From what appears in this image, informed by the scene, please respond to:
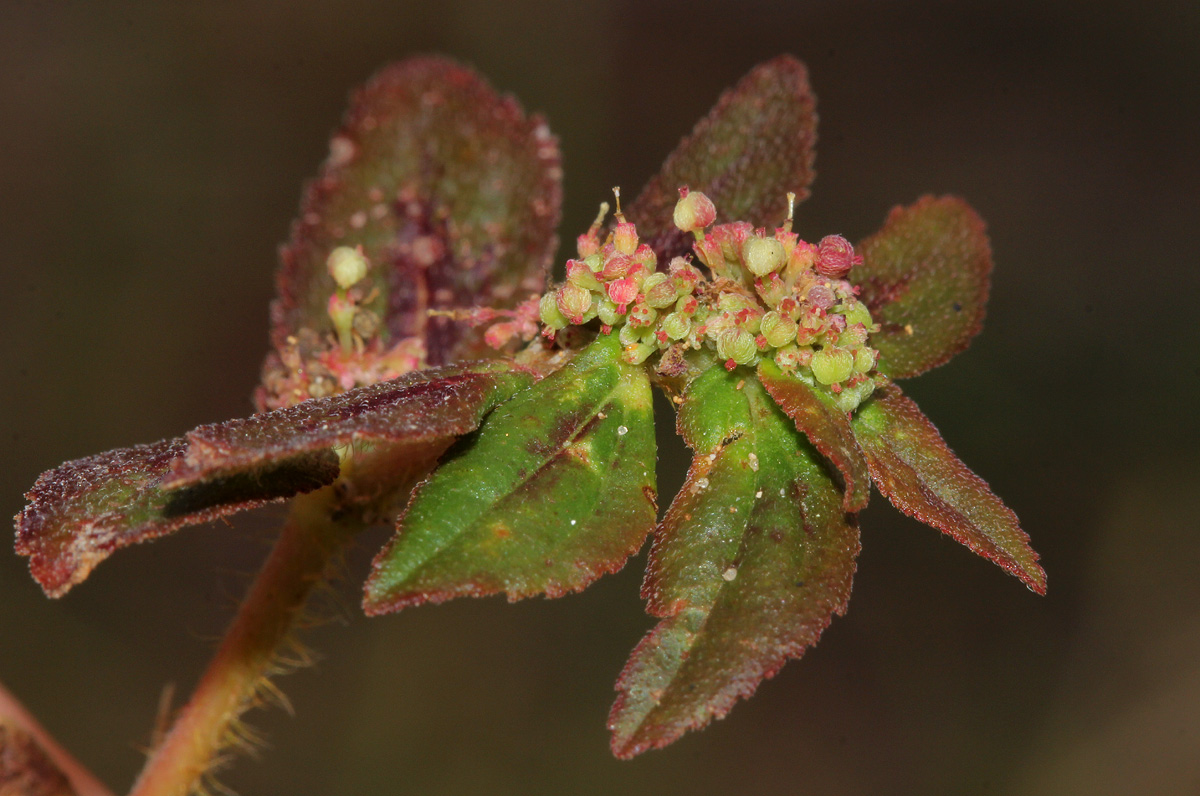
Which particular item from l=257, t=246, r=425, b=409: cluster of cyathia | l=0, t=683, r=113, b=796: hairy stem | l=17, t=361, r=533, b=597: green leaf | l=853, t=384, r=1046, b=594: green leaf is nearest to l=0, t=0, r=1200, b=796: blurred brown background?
l=0, t=683, r=113, b=796: hairy stem

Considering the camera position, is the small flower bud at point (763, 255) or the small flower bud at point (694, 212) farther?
the small flower bud at point (694, 212)

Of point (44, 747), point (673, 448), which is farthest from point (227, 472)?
point (673, 448)

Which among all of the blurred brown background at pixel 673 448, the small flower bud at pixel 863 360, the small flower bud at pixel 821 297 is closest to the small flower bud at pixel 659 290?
the small flower bud at pixel 821 297

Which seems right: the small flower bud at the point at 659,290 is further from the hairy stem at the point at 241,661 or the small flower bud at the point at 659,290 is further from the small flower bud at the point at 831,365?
the hairy stem at the point at 241,661

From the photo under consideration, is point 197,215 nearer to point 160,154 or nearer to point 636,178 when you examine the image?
point 160,154

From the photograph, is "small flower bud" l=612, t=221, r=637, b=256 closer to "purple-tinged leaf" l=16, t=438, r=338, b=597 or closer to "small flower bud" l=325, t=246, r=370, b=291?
"purple-tinged leaf" l=16, t=438, r=338, b=597

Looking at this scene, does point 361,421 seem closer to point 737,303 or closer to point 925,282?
point 737,303
